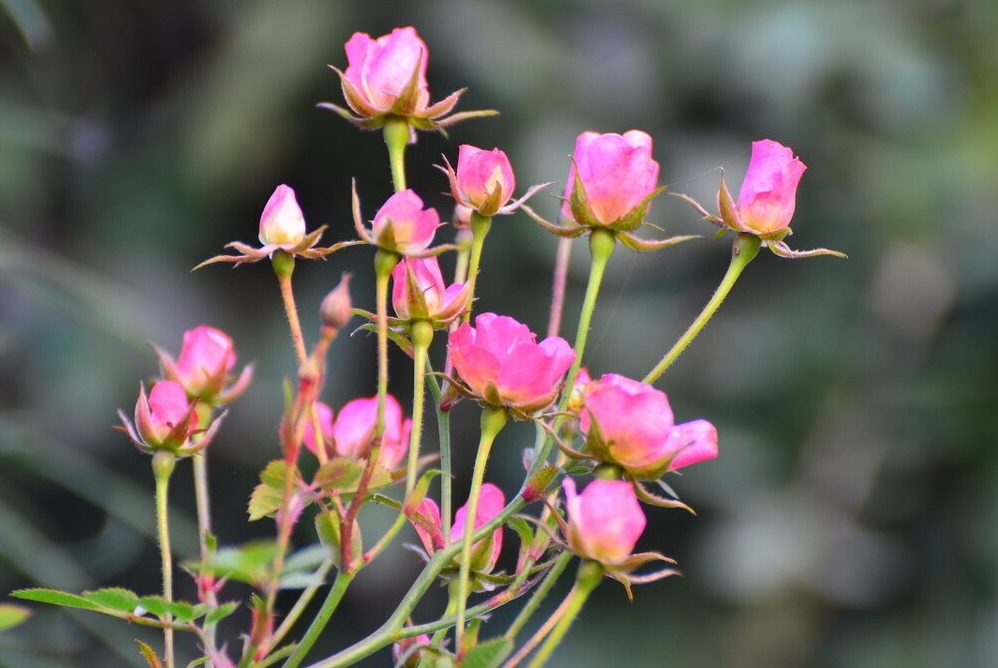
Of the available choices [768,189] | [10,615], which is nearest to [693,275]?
[768,189]

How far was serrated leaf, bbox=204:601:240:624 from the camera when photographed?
45 cm

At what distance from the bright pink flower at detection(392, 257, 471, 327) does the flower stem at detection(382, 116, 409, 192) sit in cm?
5

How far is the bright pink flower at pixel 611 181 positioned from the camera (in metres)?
0.55

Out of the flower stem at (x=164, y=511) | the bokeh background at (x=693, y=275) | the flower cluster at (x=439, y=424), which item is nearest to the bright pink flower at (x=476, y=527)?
the flower cluster at (x=439, y=424)

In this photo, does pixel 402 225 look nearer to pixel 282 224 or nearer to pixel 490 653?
pixel 282 224

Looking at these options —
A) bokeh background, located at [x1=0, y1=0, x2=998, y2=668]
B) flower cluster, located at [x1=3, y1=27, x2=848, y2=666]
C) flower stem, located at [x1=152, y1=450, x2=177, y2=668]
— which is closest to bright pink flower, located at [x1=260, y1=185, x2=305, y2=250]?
flower cluster, located at [x1=3, y1=27, x2=848, y2=666]

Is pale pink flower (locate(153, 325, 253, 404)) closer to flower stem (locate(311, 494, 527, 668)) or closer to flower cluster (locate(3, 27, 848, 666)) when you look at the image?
flower cluster (locate(3, 27, 848, 666))

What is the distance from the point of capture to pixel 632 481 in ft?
1.62

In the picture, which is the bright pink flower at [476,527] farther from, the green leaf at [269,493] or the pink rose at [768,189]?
the pink rose at [768,189]

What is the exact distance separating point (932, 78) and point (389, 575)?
66.1 inches

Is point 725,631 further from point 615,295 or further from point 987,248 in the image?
Result: point 987,248

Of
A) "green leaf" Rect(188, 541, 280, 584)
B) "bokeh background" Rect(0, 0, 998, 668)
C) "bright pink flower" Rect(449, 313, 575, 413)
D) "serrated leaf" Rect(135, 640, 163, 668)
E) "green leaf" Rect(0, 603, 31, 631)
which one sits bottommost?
"bokeh background" Rect(0, 0, 998, 668)

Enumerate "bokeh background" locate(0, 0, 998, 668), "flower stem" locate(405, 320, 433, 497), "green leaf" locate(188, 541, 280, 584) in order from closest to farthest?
"green leaf" locate(188, 541, 280, 584)
"flower stem" locate(405, 320, 433, 497)
"bokeh background" locate(0, 0, 998, 668)

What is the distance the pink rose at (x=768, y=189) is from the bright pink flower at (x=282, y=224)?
8.2 inches
